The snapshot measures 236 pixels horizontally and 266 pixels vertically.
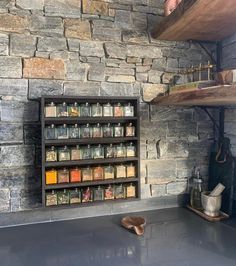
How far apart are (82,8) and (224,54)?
869 mm

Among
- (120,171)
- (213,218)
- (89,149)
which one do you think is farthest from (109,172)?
(213,218)

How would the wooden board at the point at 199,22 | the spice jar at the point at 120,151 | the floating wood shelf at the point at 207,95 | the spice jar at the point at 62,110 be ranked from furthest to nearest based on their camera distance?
1. the spice jar at the point at 120,151
2. the spice jar at the point at 62,110
3. the wooden board at the point at 199,22
4. the floating wood shelf at the point at 207,95

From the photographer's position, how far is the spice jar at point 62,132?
1.31m

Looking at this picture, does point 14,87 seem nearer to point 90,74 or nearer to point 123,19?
point 90,74

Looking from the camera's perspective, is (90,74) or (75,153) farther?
(90,74)

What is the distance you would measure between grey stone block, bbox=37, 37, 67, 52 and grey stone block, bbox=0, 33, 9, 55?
0.15 meters

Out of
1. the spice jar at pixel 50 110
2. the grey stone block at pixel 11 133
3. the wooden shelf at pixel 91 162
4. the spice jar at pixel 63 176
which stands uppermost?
the spice jar at pixel 50 110

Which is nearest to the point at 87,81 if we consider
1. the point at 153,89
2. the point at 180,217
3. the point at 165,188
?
the point at 153,89

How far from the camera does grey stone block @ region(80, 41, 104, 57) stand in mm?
1451

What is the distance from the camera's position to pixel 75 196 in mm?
1349

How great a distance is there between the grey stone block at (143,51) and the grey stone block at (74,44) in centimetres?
29

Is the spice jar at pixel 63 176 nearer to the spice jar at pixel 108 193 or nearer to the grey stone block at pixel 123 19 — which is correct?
the spice jar at pixel 108 193

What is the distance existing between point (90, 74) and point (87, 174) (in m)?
0.53

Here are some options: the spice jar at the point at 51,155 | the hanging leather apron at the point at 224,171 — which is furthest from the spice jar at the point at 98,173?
the hanging leather apron at the point at 224,171
